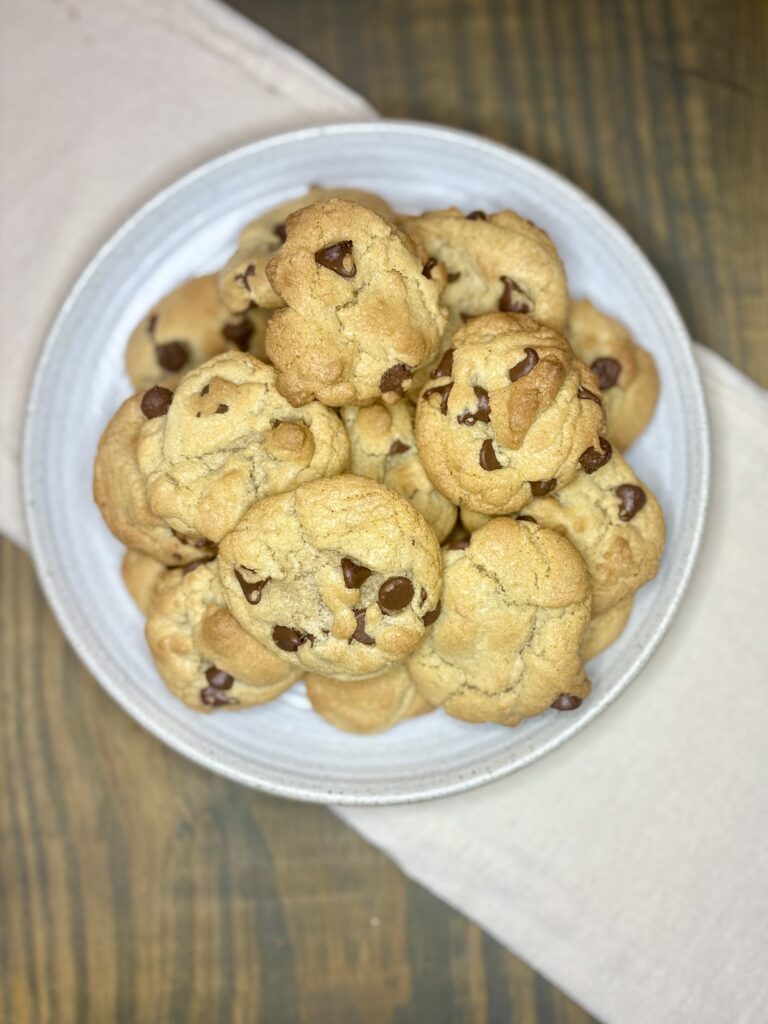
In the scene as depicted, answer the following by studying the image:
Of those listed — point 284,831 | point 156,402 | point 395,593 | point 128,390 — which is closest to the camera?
point 395,593

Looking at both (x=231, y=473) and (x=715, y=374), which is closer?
(x=231, y=473)

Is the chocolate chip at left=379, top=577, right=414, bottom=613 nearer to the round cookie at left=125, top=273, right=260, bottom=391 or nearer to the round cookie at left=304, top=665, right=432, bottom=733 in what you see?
the round cookie at left=304, top=665, right=432, bottom=733

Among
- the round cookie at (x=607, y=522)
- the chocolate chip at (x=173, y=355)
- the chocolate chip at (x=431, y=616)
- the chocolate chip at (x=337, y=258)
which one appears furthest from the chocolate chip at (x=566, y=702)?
the chocolate chip at (x=173, y=355)

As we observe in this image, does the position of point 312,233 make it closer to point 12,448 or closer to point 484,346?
point 484,346

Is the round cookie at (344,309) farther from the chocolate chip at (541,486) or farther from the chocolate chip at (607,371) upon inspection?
the chocolate chip at (607,371)

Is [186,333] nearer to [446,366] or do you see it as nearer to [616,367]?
[446,366]

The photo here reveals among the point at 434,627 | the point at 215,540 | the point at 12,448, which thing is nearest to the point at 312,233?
the point at 215,540

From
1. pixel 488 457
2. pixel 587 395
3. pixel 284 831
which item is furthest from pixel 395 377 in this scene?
pixel 284 831
